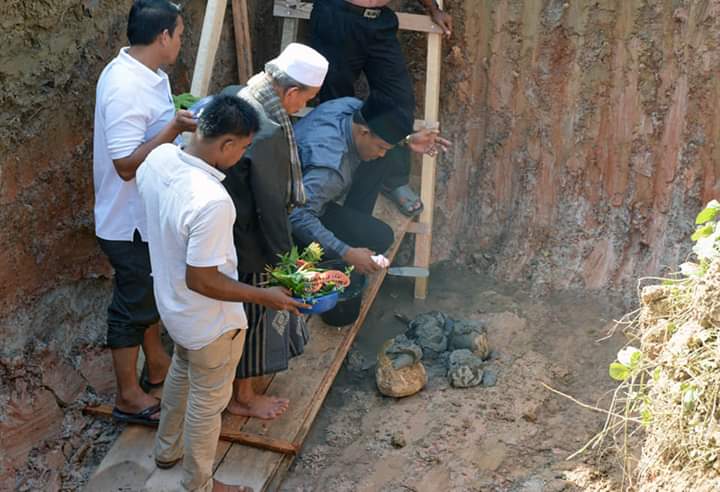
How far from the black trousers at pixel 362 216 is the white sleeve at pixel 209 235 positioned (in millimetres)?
1911

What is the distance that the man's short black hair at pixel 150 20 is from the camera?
394 centimetres

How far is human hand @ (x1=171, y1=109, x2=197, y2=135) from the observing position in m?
3.77

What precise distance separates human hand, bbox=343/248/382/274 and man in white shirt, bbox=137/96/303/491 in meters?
0.86

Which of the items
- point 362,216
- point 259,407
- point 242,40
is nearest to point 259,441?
point 259,407

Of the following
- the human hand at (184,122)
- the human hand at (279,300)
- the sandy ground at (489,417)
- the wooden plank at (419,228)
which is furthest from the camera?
the wooden plank at (419,228)

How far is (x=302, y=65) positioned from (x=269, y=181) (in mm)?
554

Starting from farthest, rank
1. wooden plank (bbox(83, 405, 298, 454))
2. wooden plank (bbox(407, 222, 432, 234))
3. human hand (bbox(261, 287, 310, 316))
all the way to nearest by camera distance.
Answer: wooden plank (bbox(407, 222, 432, 234))
wooden plank (bbox(83, 405, 298, 454))
human hand (bbox(261, 287, 310, 316))

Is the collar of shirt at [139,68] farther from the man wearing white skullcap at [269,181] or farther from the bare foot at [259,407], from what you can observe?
the bare foot at [259,407]

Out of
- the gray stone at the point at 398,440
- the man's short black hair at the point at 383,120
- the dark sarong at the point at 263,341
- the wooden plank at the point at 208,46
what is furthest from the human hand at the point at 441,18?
the gray stone at the point at 398,440

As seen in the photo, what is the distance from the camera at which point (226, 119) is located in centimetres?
334

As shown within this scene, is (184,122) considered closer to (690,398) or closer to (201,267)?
(201,267)

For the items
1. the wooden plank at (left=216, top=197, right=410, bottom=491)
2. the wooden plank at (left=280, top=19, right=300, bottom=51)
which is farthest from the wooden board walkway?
the wooden plank at (left=280, top=19, right=300, bottom=51)

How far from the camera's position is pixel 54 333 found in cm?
449

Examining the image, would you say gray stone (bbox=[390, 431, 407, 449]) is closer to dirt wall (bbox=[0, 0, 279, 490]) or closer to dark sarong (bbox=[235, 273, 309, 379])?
dark sarong (bbox=[235, 273, 309, 379])
